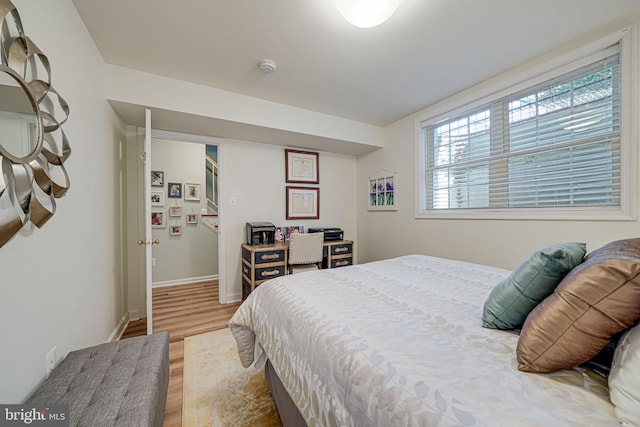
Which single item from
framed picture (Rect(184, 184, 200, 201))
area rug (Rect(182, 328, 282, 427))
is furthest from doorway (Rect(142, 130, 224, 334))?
area rug (Rect(182, 328, 282, 427))

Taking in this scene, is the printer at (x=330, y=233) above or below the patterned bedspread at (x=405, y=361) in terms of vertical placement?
Answer: above

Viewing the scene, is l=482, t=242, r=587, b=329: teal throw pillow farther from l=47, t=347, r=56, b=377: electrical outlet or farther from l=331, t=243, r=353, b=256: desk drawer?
l=331, t=243, r=353, b=256: desk drawer

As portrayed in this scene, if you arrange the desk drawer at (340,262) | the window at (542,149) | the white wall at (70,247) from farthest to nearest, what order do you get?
the desk drawer at (340,262)
the window at (542,149)
the white wall at (70,247)

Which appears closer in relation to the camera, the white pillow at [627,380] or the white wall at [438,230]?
the white pillow at [627,380]

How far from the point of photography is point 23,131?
953 millimetres

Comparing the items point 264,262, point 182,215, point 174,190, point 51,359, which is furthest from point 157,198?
point 51,359

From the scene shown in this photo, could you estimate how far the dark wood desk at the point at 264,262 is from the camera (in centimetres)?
285

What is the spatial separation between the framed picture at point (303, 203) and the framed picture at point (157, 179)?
2.27 m

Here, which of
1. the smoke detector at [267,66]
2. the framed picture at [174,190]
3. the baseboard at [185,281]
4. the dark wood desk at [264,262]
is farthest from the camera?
the framed picture at [174,190]

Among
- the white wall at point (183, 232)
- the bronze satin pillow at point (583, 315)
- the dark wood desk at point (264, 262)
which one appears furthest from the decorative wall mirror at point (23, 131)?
the white wall at point (183, 232)

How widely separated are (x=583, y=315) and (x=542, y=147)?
2070 mm

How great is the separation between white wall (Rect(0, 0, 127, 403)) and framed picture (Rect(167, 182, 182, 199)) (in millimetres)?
1880

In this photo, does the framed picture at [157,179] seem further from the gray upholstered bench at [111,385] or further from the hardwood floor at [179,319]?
the gray upholstered bench at [111,385]

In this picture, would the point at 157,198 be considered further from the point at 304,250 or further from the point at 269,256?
the point at 304,250
